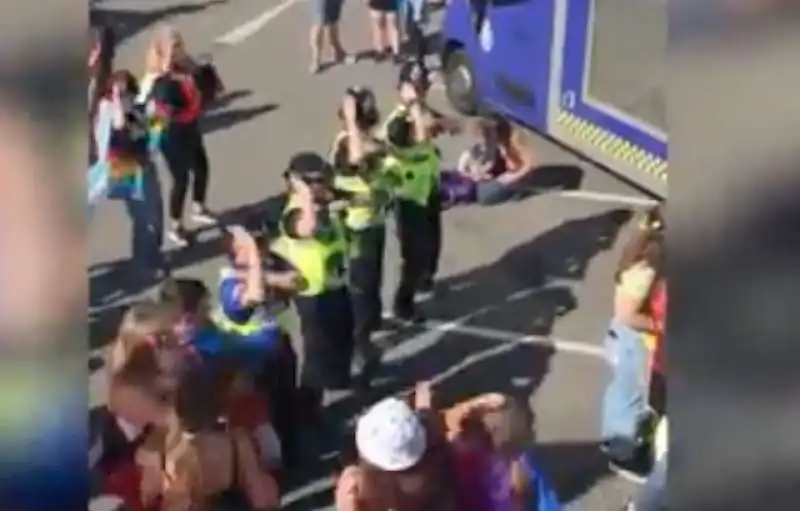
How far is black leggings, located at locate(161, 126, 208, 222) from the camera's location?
1479 millimetres

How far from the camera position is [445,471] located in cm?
147

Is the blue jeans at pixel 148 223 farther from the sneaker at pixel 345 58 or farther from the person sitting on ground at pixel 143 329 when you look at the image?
the sneaker at pixel 345 58

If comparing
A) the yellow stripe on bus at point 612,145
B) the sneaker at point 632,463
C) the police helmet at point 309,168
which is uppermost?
the yellow stripe on bus at point 612,145

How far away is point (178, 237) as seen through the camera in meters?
1.48

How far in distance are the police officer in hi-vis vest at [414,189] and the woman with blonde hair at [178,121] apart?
0.16 metres

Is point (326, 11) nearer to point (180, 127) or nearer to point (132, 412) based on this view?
point (180, 127)

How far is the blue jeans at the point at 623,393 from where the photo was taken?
147 cm

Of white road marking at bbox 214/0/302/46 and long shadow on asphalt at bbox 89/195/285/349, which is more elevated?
white road marking at bbox 214/0/302/46

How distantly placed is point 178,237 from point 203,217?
3 centimetres

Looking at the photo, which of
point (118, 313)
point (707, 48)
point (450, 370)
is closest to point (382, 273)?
point (450, 370)

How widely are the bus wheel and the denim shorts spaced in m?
0.10

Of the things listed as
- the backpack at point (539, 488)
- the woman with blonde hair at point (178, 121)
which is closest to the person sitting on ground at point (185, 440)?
the woman with blonde hair at point (178, 121)

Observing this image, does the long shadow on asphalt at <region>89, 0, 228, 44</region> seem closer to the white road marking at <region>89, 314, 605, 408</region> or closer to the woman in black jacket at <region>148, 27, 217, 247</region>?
the woman in black jacket at <region>148, 27, 217, 247</region>

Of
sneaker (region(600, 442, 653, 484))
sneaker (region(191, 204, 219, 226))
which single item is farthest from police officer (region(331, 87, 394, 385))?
sneaker (region(600, 442, 653, 484))
